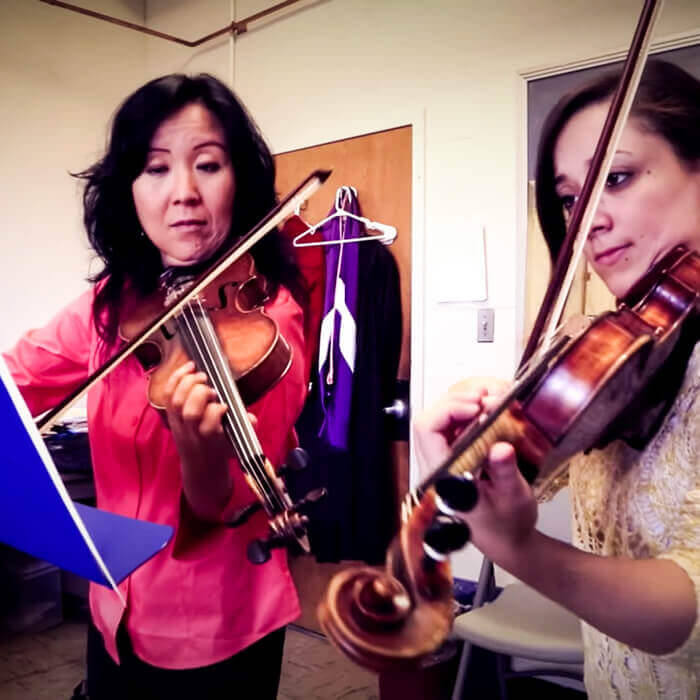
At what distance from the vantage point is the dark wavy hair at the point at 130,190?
0.71 metres

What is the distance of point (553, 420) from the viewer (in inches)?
16.6

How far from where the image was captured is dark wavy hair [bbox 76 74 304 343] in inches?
27.8

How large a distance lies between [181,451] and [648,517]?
0.43m

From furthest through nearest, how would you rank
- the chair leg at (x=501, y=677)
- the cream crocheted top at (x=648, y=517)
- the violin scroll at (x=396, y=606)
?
the chair leg at (x=501, y=677) → the cream crocheted top at (x=648, y=517) → the violin scroll at (x=396, y=606)

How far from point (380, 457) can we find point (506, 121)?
1050 millimetres

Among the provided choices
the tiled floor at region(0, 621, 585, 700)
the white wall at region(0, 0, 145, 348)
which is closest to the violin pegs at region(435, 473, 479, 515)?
the tiled floor at region(0, 621, 585, 700)

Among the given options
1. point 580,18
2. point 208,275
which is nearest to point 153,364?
point 208,275

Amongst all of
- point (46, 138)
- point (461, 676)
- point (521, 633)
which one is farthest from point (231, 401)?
point (46, 138)

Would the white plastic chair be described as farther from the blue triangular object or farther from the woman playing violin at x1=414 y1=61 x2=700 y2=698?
the blue triangular object

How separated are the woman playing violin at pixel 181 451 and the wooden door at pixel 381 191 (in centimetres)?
128

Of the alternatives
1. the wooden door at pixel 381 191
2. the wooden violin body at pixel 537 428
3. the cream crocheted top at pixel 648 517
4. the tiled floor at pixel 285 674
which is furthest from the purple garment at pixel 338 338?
the wooden violin body at pixel 537 428

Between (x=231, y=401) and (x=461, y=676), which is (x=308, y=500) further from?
(x=461, y=676)

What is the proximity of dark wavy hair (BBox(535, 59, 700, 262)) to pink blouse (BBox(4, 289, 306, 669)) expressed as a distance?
1.12ft

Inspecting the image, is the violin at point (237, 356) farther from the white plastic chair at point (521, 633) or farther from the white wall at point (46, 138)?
the white wall at point (46, 138)
